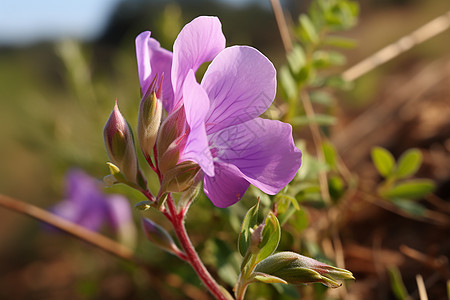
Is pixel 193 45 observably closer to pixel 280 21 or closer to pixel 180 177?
pixel 180 177

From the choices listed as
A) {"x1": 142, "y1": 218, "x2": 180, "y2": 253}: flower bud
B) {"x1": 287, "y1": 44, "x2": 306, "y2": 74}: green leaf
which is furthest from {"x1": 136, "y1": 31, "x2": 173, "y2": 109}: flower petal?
{"x1": 287, "y1": 44, "x2": 306, "y2": 74}: green leaf

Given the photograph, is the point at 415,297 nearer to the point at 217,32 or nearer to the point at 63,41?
the point at 217,32

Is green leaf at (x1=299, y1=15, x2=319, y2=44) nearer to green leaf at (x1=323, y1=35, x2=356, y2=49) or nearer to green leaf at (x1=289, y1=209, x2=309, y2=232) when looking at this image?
green leaf at (x1=323, y1=35, x2=356, y2=49)

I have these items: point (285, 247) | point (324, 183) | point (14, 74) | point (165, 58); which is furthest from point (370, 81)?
point (14, 74)

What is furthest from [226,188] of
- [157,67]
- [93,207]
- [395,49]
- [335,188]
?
[93,207]

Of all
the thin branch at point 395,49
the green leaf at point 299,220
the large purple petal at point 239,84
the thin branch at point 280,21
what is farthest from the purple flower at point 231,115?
the thin branch at point 395,49
